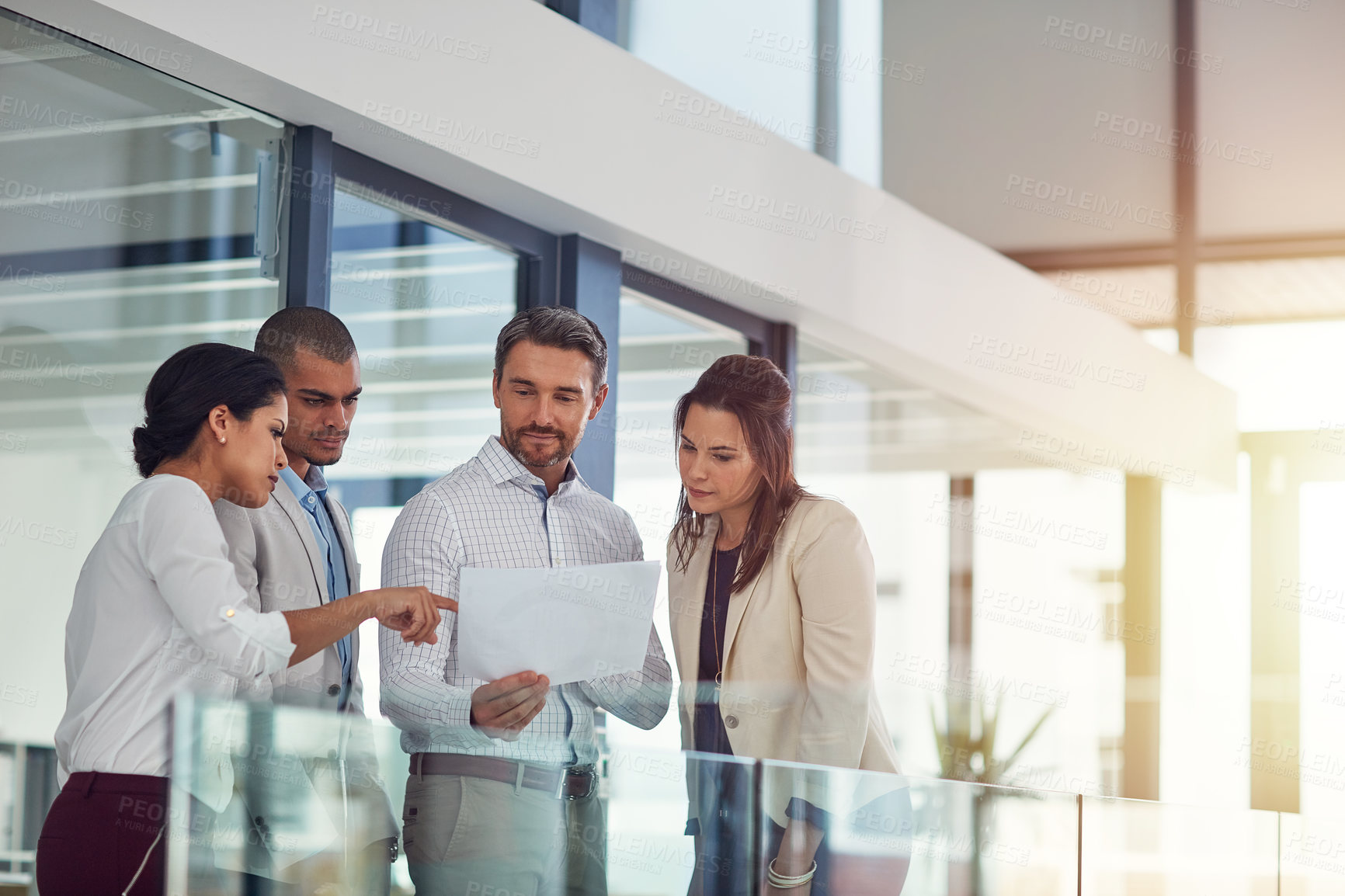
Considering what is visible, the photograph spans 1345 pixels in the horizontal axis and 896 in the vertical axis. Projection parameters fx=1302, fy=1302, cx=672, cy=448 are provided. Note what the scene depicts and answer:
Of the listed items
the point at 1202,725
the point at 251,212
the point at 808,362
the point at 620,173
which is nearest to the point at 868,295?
the point at 808,362

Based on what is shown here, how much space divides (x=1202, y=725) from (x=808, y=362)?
4779 millimetres

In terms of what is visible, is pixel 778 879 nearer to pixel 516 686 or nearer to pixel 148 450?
pixel 516 686

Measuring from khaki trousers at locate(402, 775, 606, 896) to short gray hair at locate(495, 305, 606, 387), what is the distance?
2.57ft

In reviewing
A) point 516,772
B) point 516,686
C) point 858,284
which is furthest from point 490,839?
point 858,284

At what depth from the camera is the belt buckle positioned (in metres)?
2.05

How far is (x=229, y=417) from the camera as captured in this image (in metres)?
1.92

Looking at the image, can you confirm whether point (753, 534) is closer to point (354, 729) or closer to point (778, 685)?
point (778, 685)

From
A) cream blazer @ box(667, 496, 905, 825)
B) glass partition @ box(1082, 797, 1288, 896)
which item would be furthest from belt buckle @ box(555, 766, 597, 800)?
glass partition @ box(1082, 797, 1288, 896)

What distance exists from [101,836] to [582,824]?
0.71 m

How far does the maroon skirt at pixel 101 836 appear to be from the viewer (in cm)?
174

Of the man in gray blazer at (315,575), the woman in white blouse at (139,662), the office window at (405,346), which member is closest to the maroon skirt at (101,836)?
the woman in white blouse at (139,662)

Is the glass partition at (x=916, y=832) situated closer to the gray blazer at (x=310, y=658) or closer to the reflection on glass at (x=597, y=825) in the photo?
the reflection on glass at (x=597, y=825)

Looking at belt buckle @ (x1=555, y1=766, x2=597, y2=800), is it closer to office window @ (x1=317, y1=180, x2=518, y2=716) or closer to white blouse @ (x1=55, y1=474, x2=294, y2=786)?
white blouse @ (x1=55, y1=474, x2=294, y2=786)

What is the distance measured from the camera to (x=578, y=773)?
2.07 metres
